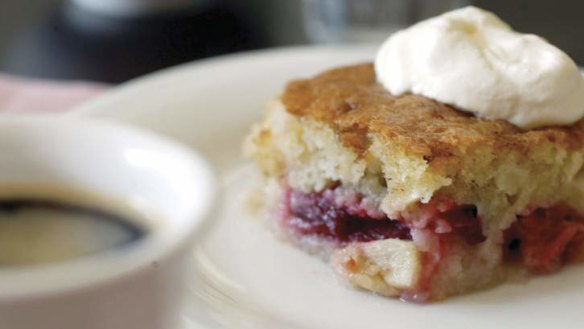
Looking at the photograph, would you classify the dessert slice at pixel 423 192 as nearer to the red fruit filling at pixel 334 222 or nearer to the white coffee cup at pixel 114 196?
the red fruit filling at pixel 334 222

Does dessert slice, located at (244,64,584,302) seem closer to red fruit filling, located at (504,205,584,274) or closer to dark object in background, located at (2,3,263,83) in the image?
red fruit filling, located at (504,205,584,274)

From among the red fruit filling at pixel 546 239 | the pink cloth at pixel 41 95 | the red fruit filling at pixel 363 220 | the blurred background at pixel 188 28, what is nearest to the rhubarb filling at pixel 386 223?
the red fruit filling at pixel 363 220

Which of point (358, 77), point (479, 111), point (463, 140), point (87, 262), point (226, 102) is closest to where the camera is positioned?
point (87, 262)

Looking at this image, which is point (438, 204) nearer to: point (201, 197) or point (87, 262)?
point (201, 197)

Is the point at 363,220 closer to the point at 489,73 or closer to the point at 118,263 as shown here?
the point at 489,73

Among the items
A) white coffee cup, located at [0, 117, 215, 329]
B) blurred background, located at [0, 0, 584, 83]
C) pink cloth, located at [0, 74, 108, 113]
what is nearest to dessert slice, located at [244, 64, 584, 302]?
white coffee cup, located at [0, 117, 215, 329]

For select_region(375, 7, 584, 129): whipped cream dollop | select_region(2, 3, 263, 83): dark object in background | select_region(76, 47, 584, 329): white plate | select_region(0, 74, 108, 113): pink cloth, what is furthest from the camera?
select_region(2, 3, 263, 83): dark object in background

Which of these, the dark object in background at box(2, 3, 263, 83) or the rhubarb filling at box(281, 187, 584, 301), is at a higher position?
the rhubarb filling at box(281, 187, 584, 301)

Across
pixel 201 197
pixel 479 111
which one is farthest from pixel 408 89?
pixel 201 197
